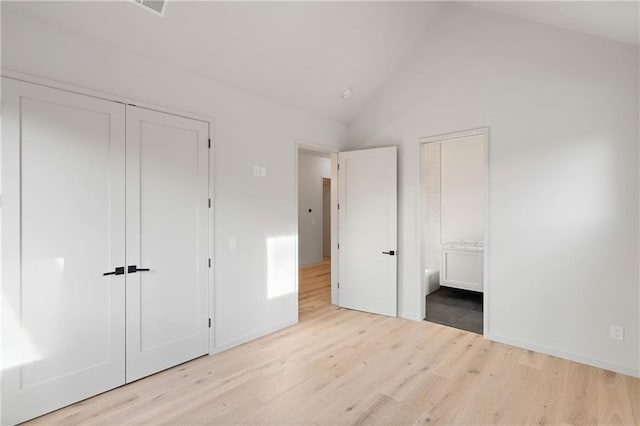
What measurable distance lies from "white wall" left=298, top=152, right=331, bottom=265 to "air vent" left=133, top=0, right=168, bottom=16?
17.8ft

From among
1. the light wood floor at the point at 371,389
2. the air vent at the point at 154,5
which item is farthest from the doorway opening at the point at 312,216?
the air vent at the point at 154,5

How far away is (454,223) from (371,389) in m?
4.11

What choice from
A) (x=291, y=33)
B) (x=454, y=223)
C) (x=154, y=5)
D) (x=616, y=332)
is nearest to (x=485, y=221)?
(x=616, y=332)

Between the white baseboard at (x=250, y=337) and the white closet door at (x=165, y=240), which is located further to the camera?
the white baseboard at (x=250, y=337)

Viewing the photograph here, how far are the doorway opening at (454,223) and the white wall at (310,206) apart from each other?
3227 millimetres

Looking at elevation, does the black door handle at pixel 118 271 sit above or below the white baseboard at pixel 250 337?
above

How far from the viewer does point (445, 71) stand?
3844mm

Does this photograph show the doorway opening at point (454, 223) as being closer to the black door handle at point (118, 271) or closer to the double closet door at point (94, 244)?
the double closet door at point (94, 244)

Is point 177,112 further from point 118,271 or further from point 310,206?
point 310,206

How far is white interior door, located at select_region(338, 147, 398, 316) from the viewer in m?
4.22

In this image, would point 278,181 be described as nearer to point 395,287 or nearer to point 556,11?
point 395,287

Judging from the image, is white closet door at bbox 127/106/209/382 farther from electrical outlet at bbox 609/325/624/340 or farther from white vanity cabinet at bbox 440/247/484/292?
white vanity cabinet at bbox 440/247/484/292

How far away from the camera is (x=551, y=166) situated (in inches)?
124

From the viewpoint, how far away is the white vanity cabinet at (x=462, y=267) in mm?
4953
